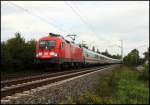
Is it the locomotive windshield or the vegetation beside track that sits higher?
the locomotive windshield

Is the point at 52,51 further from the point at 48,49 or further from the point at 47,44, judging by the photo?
the point at 47,44

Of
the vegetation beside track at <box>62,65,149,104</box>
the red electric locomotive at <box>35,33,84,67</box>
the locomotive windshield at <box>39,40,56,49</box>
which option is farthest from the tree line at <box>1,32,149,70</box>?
the vegetation beside track at <box>62,65,149,104</box>

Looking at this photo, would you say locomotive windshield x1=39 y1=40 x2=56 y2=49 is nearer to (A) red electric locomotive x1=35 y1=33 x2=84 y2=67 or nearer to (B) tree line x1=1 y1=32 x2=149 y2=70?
(A) red electric locomotive x1=35 y1=33 x2=84 y2=67

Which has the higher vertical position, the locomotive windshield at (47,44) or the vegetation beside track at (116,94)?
the locomotive windshield at (47,44)

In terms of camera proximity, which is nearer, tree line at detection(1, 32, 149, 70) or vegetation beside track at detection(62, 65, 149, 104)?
vegetation beside track at detection(62, 65, 149, 104)

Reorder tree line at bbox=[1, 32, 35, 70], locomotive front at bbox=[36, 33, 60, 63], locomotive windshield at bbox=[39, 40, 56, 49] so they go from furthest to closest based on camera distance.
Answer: locomotive windshield at bbox=[39, 40, 56, 49]
tree line at bbox=[1, 32, 35, 70]
locomotive front at bbox=[36, 33, 60, 63]

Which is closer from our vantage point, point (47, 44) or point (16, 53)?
point (47, 44)

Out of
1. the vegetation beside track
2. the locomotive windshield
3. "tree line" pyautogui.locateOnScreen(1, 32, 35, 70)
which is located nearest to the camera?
the vegetation beside track

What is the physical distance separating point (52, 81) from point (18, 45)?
14539 millimetres

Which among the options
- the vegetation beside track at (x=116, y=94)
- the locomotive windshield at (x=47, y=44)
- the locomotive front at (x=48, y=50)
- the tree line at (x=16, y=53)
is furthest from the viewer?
the locomotive windshield at (x=47, y=44)

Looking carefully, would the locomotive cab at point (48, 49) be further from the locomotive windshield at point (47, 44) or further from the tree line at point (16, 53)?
the tree line at point (16, 53)

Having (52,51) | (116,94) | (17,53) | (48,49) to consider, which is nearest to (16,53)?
(17,53)

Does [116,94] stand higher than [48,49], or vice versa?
[48,49]

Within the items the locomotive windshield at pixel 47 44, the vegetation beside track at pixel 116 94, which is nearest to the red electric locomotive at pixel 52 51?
the locomotive windshield at pixel 47 44
